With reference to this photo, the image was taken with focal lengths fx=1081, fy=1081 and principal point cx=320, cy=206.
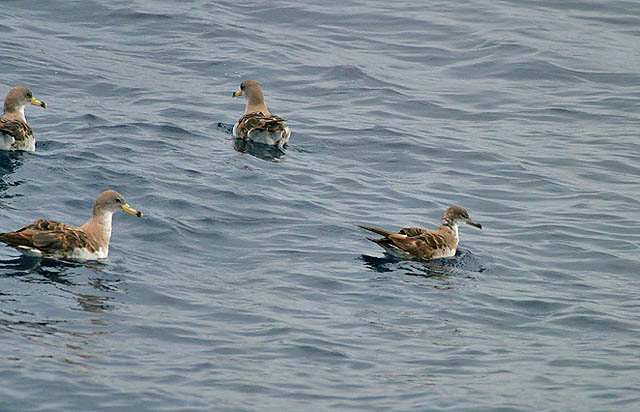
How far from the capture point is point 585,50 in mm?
25359

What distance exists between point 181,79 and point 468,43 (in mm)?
7377

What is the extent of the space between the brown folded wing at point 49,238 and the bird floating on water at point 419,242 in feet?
11.9

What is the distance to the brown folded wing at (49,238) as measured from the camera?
12344 mm

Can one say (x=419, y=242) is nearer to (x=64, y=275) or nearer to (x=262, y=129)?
(x=64, y=275)

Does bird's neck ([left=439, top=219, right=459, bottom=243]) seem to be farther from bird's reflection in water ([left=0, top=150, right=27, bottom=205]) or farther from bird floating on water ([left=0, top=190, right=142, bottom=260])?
bird's reflection in water ([left=0, top=150, right=27, bottom=205])

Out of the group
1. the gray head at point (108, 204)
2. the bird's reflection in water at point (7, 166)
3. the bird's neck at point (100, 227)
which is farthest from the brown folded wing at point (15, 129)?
the bird's neck at point (100, 227)

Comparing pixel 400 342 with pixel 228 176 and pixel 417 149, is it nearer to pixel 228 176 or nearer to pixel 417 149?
pixel 228 176

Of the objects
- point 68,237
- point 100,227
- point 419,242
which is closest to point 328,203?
point 419,242

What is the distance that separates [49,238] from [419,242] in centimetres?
465

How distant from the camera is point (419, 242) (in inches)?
549

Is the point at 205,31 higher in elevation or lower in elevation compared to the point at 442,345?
higher

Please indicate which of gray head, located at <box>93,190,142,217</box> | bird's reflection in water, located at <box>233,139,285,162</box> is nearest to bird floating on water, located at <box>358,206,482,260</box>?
gray head, located at <box>93,190,142,217</box>

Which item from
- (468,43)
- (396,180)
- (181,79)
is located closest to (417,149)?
(396,180)

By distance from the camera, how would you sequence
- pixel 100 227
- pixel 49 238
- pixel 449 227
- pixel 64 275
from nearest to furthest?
pixel 64 275, pixel 49 238, pixel 100 227, pixel 449 227
